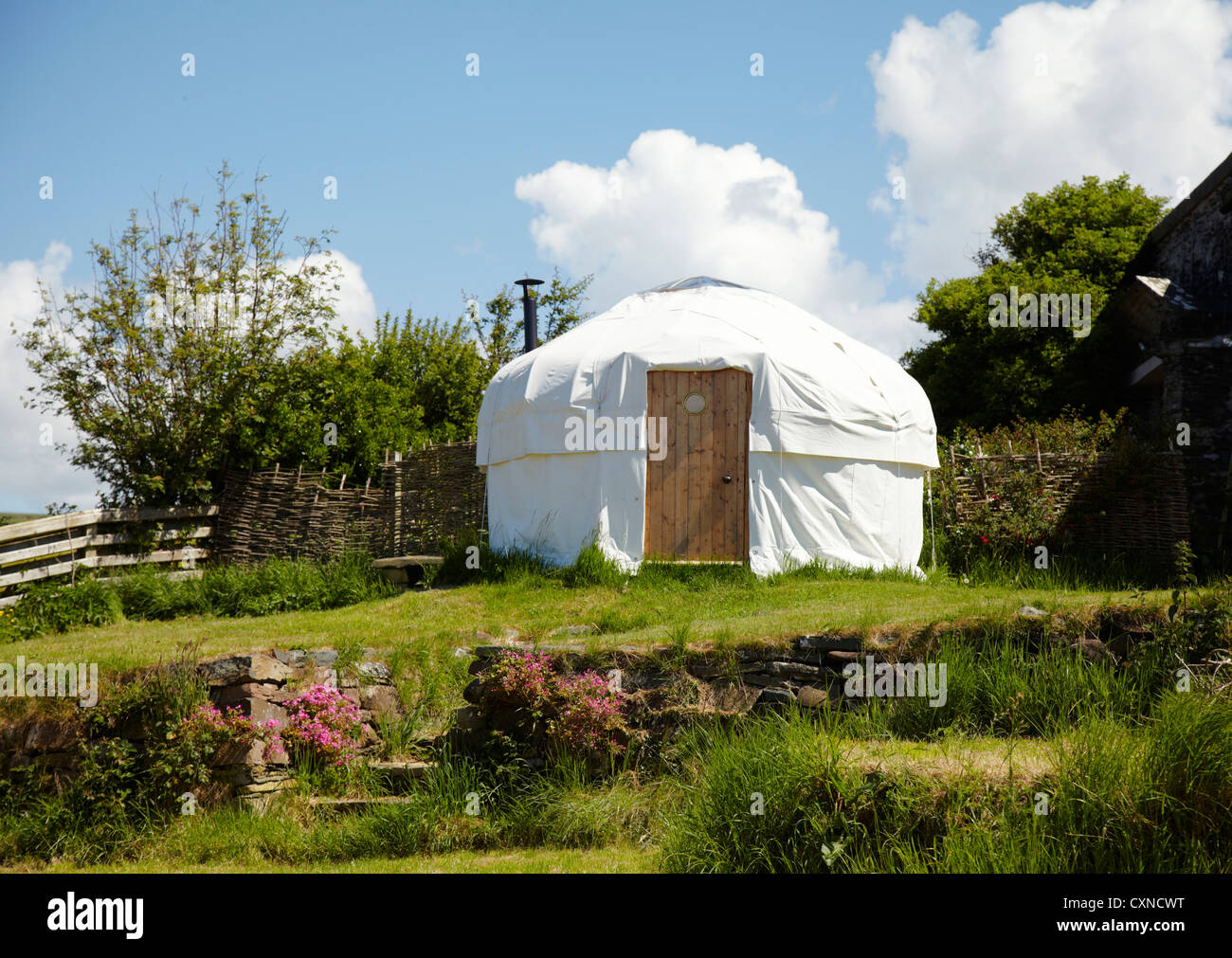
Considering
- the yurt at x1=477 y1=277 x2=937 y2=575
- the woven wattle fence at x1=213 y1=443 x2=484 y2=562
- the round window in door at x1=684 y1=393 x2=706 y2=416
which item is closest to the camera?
the yurt at x1=477 y1=277 x2=937 y2=575

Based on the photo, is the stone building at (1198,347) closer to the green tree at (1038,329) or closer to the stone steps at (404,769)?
the green tree at (1038,329)

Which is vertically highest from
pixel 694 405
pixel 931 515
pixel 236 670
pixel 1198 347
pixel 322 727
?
pixel 1198 347

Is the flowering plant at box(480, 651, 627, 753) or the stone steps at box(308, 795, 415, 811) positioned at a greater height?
the flowering plant at box(480, 651, 627, 753)

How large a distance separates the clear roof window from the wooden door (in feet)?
7.72

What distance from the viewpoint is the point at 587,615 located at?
811cm

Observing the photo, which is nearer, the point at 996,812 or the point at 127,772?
the point at 996,812

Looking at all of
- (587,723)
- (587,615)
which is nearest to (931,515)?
(587,615)

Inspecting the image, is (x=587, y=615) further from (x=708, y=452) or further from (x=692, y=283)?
(x=692, y=283)

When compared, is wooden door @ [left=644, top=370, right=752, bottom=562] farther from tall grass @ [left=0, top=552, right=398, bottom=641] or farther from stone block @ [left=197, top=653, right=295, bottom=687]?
stone block @ [left=197, top=653, right=295, bottom=687]

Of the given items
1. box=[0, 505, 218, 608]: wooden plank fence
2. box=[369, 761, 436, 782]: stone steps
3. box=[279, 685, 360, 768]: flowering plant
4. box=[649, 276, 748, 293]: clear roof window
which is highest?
box=[649, 276, 748, 293]: clear roof window

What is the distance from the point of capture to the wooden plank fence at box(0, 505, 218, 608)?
10.1 m

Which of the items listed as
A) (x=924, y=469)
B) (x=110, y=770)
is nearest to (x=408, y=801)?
(x=110, y=770)

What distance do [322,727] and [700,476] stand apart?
187 inches

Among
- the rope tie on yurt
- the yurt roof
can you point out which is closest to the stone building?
the rope tie on yurt
